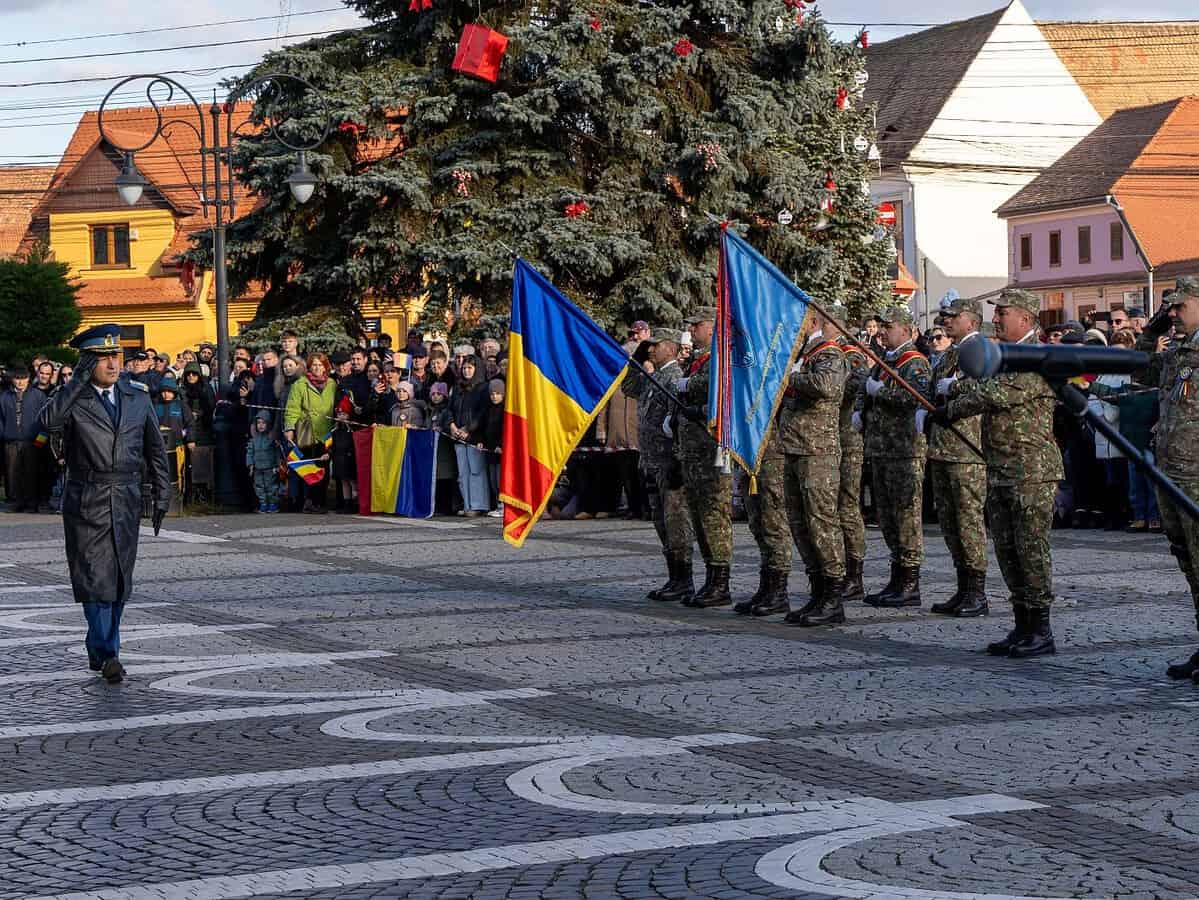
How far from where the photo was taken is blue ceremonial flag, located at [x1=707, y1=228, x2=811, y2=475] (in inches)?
477

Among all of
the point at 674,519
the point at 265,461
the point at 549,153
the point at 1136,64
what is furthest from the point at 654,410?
the point at 1136,64

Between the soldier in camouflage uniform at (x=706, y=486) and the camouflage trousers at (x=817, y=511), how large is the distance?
83cm

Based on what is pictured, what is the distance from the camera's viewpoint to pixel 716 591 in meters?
13.2

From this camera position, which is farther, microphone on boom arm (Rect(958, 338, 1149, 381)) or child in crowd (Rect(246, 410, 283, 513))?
child in crowd (Rect(246, 410, 283, 513))

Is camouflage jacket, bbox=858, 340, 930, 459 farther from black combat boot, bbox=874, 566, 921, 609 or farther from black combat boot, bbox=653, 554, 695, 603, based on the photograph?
black combat boot, bbox=653, 554, 695, 603

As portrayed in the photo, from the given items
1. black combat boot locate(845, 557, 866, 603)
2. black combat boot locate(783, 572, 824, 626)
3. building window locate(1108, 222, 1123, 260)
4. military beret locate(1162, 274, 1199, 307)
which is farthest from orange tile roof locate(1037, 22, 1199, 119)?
military beret locate(1162, 274, 1199, 307)

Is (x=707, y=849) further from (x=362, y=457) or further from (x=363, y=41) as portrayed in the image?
(x=363, y=41)

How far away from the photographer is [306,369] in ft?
80.2

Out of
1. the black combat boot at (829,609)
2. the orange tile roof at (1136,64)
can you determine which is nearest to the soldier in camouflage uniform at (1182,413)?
the black combat boot at (829,609)

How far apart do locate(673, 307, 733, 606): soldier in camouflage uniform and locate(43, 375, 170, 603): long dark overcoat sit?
3934mm

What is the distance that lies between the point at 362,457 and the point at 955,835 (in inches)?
703

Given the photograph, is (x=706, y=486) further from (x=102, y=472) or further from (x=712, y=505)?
(x=102, y=472)

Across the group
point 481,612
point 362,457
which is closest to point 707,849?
point 481,612

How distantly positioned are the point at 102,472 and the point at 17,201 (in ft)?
223
